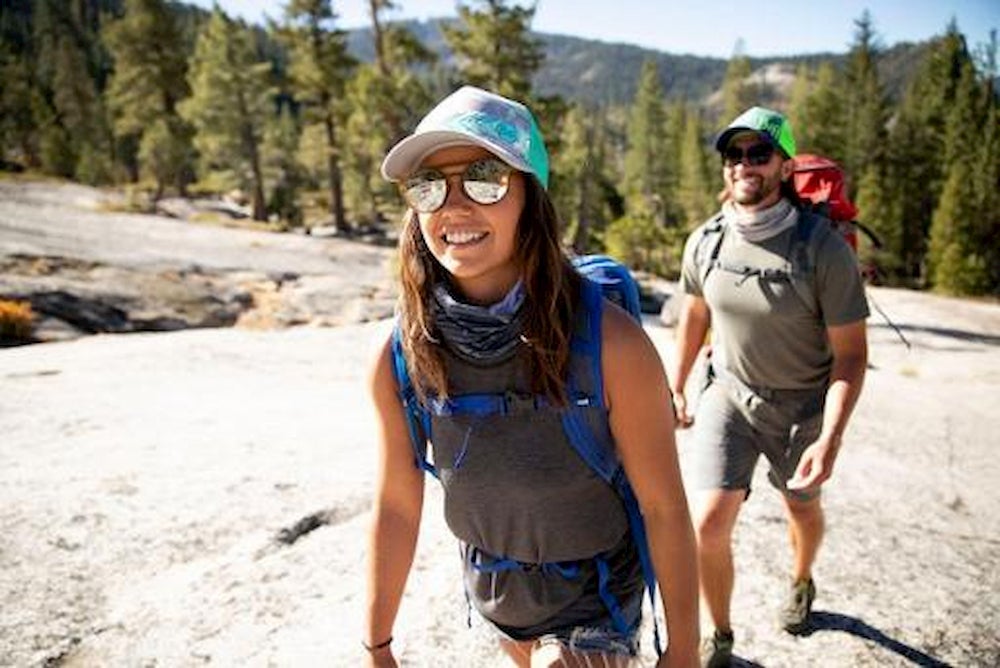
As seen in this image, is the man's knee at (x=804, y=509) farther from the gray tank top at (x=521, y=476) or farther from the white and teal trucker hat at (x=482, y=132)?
the white and teal trucker hat at (x=482, y=132)

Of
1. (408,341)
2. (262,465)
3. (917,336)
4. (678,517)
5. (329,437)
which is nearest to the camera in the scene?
(678,517)

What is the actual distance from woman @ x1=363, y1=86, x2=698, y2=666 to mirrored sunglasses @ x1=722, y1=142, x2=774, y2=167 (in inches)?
77.1

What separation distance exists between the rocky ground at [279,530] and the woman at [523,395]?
1.55 m

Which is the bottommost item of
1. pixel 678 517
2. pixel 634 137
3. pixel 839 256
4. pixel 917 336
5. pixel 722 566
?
pixel 917 336

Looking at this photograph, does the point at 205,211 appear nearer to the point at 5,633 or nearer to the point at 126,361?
the point at 126,361

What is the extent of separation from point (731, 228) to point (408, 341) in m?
2.20

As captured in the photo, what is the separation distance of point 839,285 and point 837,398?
1.65 feet

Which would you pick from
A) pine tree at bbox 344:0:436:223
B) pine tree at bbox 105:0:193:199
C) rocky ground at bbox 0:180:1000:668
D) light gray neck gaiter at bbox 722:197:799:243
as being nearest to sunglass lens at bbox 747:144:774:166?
light gray neck gaiter at bbox 722:197:799:243

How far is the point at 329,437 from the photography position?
6.41 meters

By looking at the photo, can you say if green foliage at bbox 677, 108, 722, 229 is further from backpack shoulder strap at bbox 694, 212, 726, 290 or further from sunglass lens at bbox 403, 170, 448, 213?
sunglass lens at bbox 403, 170, 448, 213

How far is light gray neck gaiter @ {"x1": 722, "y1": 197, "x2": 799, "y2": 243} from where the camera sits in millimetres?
3170

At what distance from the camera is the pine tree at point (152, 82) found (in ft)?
121

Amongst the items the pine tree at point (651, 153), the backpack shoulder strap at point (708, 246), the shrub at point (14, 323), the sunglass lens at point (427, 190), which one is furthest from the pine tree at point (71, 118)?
the sunglass lens at point (427, 190)

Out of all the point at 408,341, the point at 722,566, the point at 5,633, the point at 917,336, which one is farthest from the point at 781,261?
the point at 917,336
